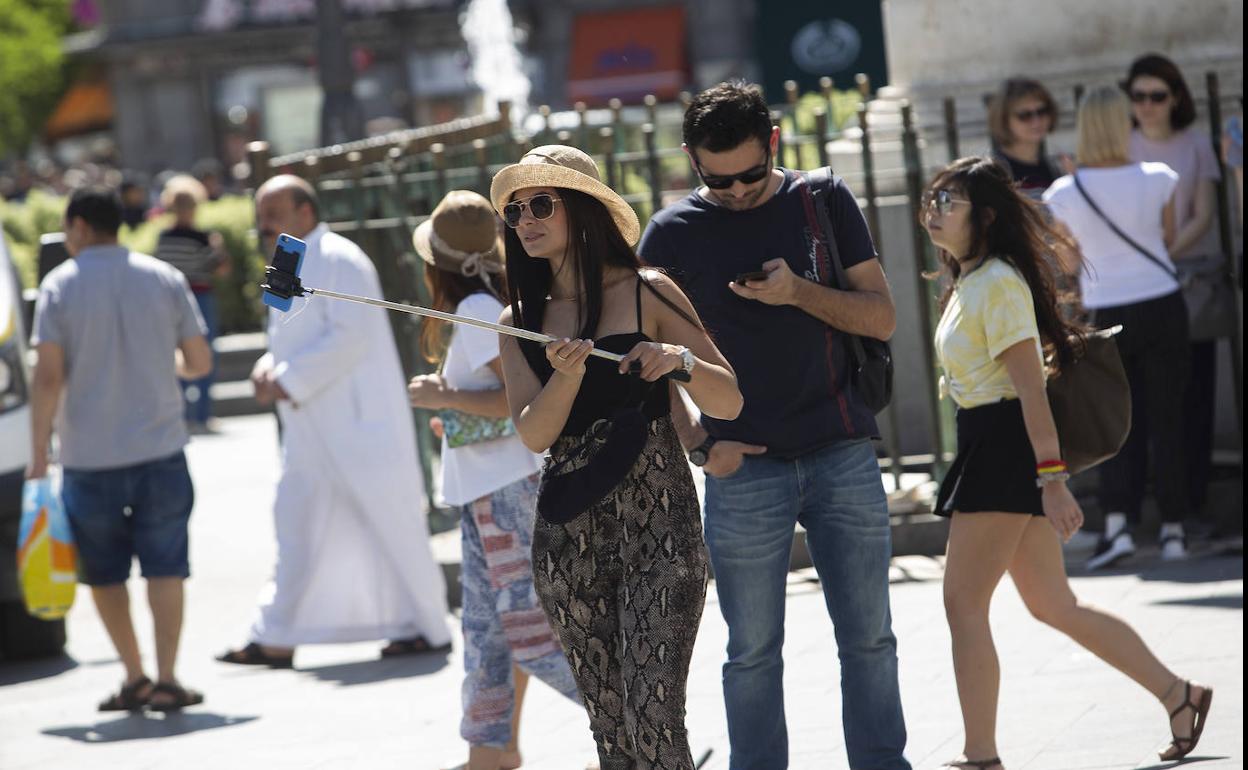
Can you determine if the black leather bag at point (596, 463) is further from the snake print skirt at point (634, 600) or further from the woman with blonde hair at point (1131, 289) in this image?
the woman with blonde hair at point (1131, 289)

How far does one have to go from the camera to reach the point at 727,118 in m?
4.40

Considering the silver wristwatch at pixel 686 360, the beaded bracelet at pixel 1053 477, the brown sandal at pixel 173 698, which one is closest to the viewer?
the silver wristwatch at pixel 686 360

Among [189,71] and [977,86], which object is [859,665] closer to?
[977,86]

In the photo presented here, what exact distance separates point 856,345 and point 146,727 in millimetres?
3452

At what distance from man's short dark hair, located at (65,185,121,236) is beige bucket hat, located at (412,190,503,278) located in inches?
82.3

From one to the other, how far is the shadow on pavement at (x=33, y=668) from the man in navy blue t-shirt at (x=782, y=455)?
14.1 feet

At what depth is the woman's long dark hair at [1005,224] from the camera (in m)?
4.98

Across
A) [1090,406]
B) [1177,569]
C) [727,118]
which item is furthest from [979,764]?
[1177,569]

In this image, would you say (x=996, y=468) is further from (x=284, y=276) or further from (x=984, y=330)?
(x=284, y=276)

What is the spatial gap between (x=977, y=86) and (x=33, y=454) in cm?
470

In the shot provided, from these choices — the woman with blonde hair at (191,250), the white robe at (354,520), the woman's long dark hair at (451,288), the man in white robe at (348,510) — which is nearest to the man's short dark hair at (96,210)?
the man in white robe at (348,510)

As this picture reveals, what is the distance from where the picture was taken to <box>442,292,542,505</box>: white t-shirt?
5.48 meters

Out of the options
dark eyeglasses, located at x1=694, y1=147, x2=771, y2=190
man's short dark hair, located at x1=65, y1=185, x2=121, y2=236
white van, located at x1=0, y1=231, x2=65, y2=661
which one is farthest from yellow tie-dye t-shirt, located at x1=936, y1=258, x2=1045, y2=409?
white van, located at x1=0, y1=231, x2=65, y2=661

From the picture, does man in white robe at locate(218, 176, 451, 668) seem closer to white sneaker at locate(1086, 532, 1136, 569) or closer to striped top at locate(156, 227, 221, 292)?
white sneaker at locate(1086, 532, 1136, 569)
